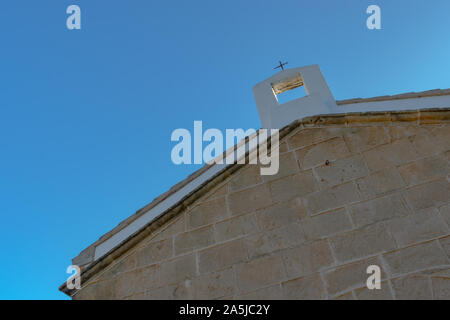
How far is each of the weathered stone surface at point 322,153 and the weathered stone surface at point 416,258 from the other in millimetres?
1352

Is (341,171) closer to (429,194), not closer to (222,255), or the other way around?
(429,194)

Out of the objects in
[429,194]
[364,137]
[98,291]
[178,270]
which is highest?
[364,137]

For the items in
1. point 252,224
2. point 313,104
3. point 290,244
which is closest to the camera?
point 290,244

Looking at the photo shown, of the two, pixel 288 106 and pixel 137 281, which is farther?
pixel 288 106

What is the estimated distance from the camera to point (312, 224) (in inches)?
160

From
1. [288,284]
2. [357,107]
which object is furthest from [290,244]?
[357,107]

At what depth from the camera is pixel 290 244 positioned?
4.01 meters

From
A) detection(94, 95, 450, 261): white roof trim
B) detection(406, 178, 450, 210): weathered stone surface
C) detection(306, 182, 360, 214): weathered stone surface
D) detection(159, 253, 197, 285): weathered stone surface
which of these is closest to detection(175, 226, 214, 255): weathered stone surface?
detection(159, 253, 197, 285): weathered stone surface

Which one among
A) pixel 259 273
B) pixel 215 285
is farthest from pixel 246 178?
pixel 215 285

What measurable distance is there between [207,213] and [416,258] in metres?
2.29

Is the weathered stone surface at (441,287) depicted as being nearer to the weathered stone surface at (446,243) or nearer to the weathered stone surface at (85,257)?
the weathered stone surface at (446,243)

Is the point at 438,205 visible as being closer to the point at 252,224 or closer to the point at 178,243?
the point at 252,224

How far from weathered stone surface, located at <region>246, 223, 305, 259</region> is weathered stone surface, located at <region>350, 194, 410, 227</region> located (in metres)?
0.60
